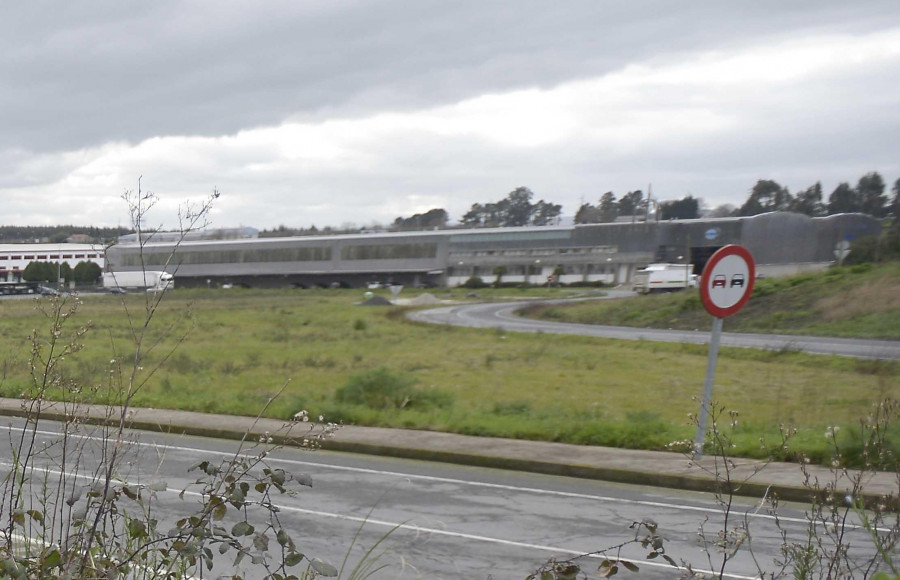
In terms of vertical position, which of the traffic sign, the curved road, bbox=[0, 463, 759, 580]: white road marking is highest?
the traffic sign

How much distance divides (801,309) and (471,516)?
105 feet

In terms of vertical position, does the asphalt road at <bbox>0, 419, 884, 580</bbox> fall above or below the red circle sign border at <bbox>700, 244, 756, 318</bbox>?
below

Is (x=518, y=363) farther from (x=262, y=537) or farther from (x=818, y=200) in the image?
(x=818, y=200)

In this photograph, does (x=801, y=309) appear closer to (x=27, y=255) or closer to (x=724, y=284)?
(x=724, y=284)

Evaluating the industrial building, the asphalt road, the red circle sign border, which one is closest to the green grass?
the industrial building

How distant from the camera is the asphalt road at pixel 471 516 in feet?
23.6

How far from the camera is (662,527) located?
825cm

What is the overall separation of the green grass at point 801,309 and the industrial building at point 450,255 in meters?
18.7

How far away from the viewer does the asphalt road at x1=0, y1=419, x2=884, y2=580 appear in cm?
720

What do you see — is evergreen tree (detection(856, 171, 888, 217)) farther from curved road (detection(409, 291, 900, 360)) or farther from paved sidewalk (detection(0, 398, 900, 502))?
paved sidewalk (detection(0, 398, 900, 502))

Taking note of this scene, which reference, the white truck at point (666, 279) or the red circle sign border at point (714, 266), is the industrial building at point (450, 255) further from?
the red circle sign border at point (714, 266)

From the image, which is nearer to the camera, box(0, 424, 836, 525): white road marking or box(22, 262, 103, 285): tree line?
box(0, 424, 836, 525): white road marking

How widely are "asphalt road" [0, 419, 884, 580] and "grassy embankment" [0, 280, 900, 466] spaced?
1476 mm

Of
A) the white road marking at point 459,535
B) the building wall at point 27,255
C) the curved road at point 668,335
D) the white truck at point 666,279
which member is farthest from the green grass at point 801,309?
the building wall at point 27,255
